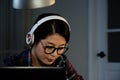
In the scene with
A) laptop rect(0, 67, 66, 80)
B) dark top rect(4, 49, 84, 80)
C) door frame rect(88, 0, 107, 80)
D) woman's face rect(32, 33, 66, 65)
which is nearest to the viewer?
laptop rect(0, 67, 66, 80)

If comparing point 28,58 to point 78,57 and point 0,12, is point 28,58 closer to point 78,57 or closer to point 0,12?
point 78,57

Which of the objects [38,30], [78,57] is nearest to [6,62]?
[38,30]

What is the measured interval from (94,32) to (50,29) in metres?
1.96

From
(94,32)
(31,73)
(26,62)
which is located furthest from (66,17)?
(31,73)

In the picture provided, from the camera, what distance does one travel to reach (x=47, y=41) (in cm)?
120

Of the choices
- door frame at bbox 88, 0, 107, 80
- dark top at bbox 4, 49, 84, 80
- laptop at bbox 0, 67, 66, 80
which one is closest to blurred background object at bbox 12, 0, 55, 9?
dark top at bbox 4, 49, 84, 80

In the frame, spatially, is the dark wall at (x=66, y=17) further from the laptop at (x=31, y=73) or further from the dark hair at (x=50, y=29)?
the laptop at (x=31, y=73)

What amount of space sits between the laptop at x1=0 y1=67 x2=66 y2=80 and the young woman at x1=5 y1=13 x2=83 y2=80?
0.34m

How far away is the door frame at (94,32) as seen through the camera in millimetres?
3072

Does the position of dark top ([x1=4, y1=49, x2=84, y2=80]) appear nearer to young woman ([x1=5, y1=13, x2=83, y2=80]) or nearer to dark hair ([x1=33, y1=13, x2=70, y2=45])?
young woman ([x1=5, y1=13, x2=83, y2=80])

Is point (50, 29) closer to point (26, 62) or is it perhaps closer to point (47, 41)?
point (47, 41)

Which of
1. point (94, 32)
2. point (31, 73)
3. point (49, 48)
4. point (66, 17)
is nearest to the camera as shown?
point (31, 73)

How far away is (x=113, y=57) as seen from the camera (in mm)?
3051

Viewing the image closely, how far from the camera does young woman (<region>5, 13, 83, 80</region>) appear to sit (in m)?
1.15
